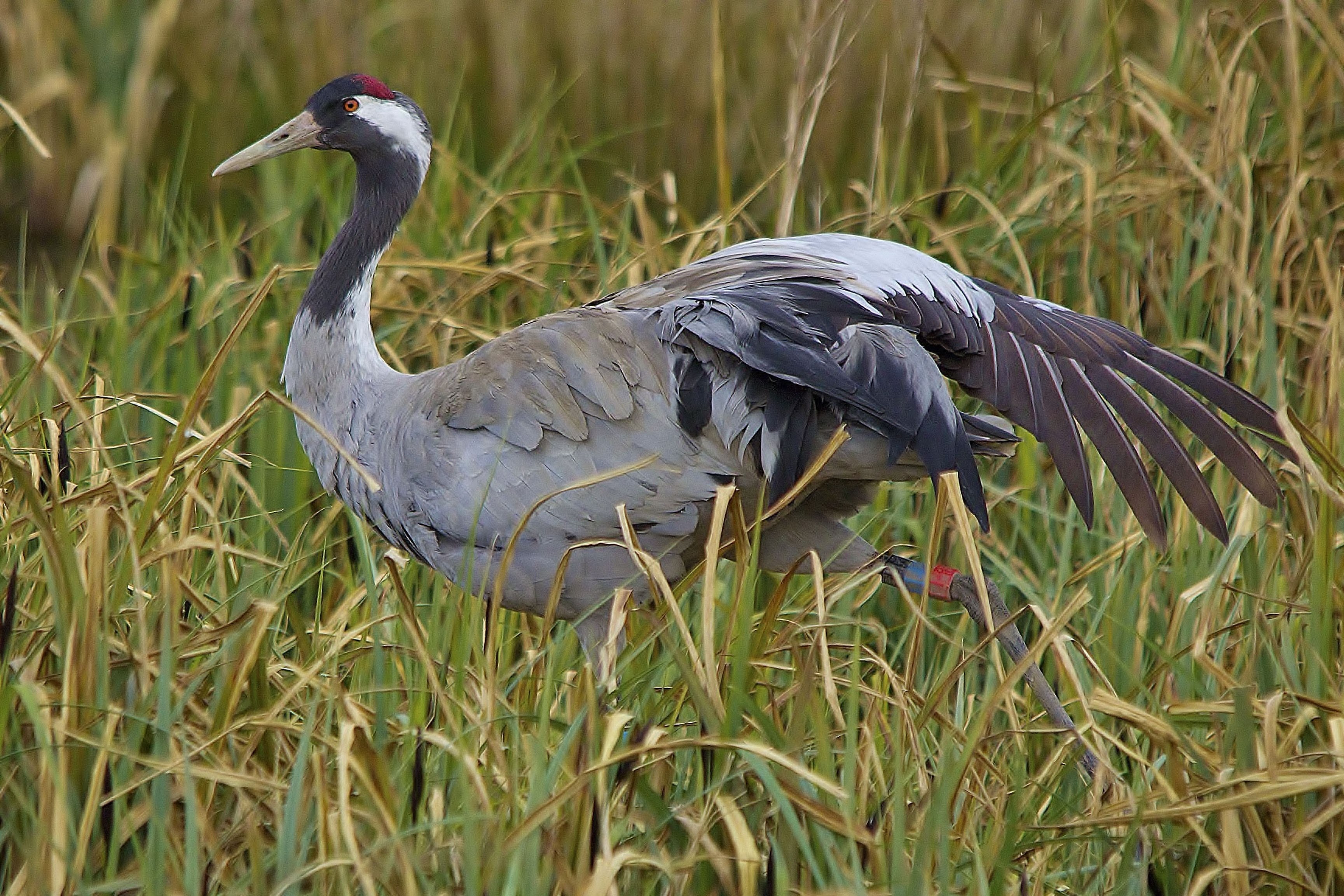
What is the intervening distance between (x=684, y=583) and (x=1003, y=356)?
2.14ft

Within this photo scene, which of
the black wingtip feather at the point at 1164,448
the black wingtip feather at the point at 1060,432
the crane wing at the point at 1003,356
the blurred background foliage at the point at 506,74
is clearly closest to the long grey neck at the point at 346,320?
the crane wing at the point at 1003,356

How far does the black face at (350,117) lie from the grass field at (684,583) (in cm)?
33

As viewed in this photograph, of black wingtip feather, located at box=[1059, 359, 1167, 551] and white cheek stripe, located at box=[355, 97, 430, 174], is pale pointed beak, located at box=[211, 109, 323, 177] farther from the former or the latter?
black wingtip feather, located at box=[1059, 359, 1167, 551]

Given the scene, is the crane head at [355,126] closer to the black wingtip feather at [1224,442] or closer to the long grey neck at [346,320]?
the long grey neck at [346,320]

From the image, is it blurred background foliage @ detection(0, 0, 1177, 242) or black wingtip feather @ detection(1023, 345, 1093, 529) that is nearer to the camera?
black wingtip feather @ detection(1023, 345, 1093, 529)

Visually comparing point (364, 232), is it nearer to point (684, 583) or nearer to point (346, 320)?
point (346, 320)

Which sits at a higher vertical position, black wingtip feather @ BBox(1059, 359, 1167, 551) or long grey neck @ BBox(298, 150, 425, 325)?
long grey neck @ BBox(298, 150, 425, 325)

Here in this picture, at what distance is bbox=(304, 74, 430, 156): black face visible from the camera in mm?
3322

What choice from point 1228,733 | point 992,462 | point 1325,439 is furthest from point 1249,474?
point 992,462

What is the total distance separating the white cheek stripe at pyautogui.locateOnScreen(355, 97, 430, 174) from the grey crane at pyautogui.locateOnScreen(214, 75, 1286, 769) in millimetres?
545

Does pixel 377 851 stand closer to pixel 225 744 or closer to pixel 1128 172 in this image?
pixel 225 744

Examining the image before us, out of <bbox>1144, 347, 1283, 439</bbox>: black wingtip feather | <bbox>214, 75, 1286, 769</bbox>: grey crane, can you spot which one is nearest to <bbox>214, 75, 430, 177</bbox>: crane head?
<bbox>214, 75, 1286, 769</bbox>: grey crane

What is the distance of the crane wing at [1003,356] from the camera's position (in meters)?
2.57

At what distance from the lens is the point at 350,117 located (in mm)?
3324
